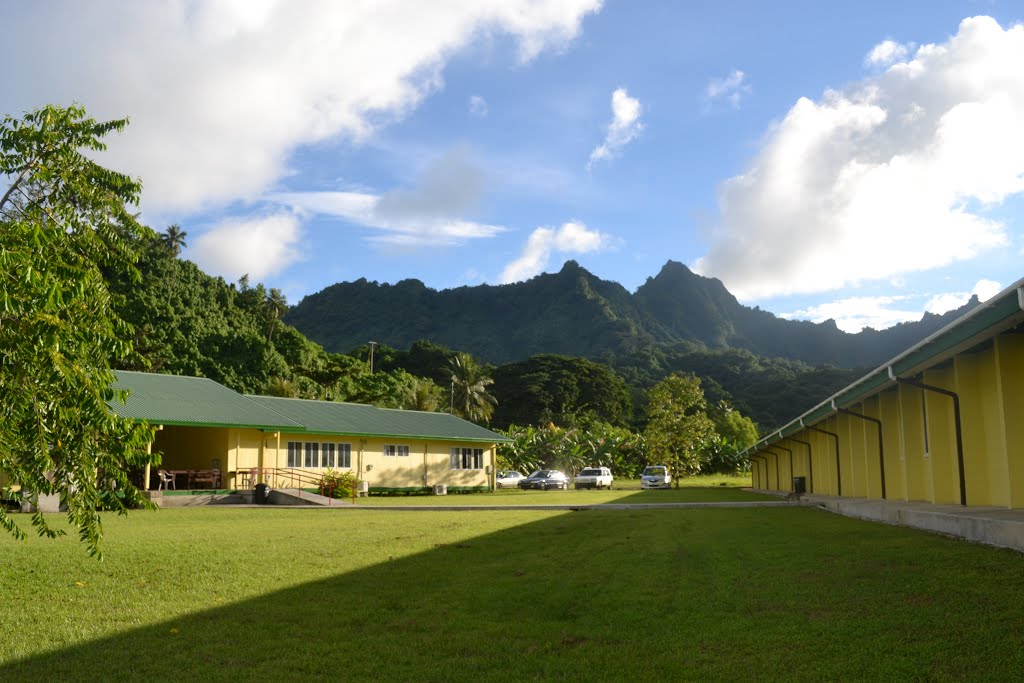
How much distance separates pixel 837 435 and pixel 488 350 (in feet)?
364

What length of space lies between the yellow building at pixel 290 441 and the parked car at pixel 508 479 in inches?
129

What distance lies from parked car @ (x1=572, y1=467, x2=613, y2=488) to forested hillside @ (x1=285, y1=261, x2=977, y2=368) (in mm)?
71558

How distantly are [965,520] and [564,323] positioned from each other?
413 feet

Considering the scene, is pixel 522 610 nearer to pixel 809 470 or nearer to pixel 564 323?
pixel 809 470

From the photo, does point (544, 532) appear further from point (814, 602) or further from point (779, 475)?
point (779, 475)

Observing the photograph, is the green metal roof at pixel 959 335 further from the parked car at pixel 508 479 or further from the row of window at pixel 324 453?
the parked car at pixel 508 479

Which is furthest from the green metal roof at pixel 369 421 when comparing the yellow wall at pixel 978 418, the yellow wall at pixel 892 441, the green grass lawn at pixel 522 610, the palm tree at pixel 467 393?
the yellow wall at pixel 978 418

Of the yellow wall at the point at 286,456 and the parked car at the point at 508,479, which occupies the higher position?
the yellow wall at the point at 286,456

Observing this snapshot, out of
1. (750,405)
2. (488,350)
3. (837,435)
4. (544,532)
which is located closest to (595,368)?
(750,405)

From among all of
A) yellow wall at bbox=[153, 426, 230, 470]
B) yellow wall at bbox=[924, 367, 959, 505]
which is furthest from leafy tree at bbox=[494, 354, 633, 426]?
yellow wall at bbox=[924, 367, 959, 505]

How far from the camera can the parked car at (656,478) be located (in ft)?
150

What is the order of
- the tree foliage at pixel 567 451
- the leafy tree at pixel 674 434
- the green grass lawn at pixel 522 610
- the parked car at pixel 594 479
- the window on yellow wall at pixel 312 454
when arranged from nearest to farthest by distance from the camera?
the green grass lawn at pixel 522 610 < the window on yellow wall at pixel 312 454 < the parked car at pixel 594 479 < the leafy tree at pixel 674 434 < the tree foliage at pixel 567 451

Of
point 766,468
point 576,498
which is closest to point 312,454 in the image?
point 576,498

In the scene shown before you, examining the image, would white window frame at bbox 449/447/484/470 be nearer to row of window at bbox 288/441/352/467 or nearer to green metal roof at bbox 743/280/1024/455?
row of window at bbox 288/441/352/467
